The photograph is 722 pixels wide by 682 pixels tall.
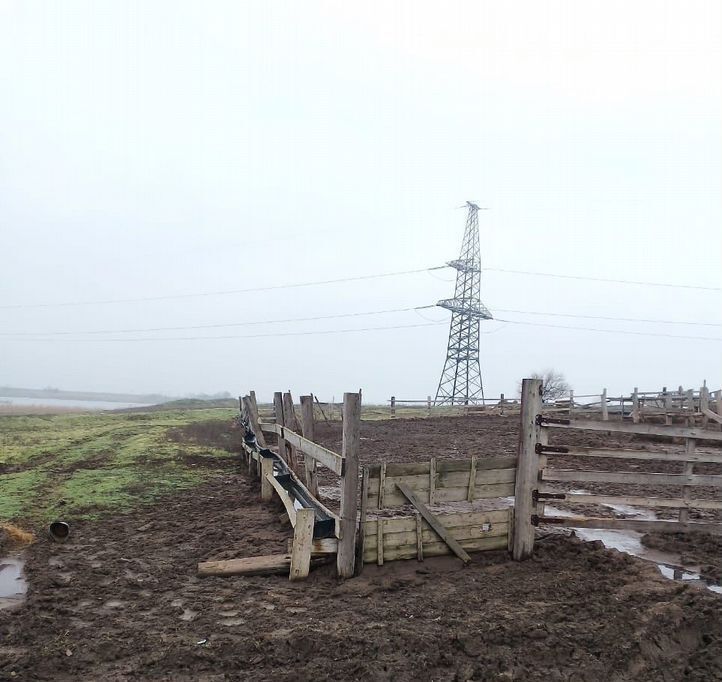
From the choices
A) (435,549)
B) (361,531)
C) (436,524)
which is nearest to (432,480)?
(436,524)

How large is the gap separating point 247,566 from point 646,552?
15.5 ft

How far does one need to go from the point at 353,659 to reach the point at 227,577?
7.90 feet

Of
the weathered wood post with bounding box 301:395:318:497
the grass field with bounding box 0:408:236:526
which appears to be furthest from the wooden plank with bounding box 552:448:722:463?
the grass field with bounding box 0:408:236:526

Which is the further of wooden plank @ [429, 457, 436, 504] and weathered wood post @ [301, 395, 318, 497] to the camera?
weathered wood post @ [301, 395, 318, 497]

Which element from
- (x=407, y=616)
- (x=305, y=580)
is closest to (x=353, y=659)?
(x=407, y=616)

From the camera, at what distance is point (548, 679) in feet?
12.8

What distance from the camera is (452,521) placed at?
6367 mm

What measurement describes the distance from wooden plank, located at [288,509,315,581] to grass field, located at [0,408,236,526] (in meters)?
4.47

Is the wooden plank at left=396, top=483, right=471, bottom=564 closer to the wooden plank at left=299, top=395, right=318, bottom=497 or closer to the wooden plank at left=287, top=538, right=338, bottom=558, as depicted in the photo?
the wooden plank at left=287, top=538, right=338, bottom=558

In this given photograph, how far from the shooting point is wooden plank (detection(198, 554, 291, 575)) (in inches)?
240

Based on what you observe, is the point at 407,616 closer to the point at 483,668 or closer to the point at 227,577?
the point at 483,668

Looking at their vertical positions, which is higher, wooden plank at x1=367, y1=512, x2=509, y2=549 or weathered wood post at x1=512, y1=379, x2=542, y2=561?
weathered wood post at x1=512, y1=379, x2=542, y2=561

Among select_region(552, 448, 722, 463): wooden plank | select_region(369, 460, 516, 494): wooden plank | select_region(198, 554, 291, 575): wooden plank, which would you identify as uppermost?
select_region(552, 448, 722, 463): wooden plank

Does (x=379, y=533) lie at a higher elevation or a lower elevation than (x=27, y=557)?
higher
